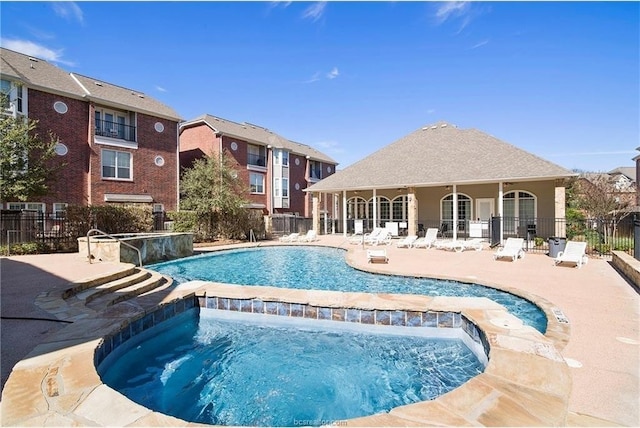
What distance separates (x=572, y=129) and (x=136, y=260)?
26304 mm

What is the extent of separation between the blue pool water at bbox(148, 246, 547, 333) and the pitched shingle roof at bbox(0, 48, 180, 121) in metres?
13.7

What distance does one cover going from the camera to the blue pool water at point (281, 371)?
4008mm

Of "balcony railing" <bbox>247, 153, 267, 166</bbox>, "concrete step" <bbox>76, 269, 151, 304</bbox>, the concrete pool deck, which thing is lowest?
the concrete pool deck

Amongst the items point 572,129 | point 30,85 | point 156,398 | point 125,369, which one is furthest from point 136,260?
point 572,129

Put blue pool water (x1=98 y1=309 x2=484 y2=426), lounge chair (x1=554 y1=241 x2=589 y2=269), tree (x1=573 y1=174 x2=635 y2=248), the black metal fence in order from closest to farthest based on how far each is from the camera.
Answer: blue pool water (x1=98 y1=309 x2=484 y2=426), lounge chair (x1=554 y1=241 x2=589 y2=269), the black metal fence, tree (x1=573 y1=174 x2=635 y2=248)

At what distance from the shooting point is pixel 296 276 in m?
10.6

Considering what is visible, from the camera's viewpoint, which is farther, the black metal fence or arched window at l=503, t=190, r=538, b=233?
arched window at l=503, t=190, r=538, b=233

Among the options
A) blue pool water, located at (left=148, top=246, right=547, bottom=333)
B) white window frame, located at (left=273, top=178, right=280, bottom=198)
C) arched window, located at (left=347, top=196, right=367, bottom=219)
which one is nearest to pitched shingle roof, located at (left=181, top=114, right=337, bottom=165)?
white window frame, located at (left=273, top=178, right=280, bottom=198)

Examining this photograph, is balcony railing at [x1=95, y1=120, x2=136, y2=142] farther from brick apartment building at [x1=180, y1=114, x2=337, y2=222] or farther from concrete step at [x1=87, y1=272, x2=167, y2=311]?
concrete step at [x1=87, y1=272, x2=167, y2=311]

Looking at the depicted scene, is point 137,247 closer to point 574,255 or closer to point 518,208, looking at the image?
point 574,255

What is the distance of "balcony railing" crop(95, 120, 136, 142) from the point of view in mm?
21297

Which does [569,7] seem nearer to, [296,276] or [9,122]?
[296,276]

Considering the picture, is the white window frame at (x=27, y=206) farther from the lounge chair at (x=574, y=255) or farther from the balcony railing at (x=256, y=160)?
the lounge chair at (x=574, y=255)

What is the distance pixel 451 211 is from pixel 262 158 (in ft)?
60.0
